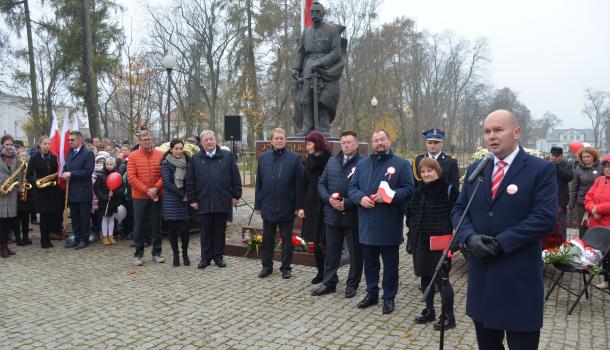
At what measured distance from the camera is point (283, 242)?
20.7 ft

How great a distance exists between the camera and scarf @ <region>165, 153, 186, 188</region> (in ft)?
22.5

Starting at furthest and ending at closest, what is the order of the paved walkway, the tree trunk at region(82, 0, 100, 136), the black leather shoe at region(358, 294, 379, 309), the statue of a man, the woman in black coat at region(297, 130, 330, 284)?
1. the tree trunk at region(82, 0, 100, 136)
2. the statue of a man
3. the woman in black coat at region(297, 130, 330, 284)
4. the black leather shoe at region(358, 294, 379, 309)
5. the paved walkway

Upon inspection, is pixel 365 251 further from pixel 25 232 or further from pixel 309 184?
pixel 25 232

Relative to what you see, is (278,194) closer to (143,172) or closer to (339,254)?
(339,254)

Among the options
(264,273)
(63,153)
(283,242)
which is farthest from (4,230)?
(283,242)

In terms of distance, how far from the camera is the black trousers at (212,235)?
22.1ft

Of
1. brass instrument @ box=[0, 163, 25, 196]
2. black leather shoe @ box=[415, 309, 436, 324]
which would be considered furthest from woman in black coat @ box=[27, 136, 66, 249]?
black leather shoe @ box=[415, 309, 436, 324]

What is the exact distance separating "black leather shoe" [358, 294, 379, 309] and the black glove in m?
2.53

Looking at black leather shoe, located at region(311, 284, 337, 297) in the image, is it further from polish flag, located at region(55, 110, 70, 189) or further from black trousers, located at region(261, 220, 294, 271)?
polish flag, located at region(55, 110, 70, 189)

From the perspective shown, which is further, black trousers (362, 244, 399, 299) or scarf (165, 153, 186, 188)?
scarf (165, 153, 186, 188)

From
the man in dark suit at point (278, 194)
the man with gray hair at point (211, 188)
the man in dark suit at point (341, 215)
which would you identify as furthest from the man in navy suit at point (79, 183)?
the man in dark suit at point (341, 215)

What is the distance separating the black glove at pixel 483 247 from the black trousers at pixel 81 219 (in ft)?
23.2

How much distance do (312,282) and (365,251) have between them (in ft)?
3.94

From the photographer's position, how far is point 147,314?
16.0 feet
